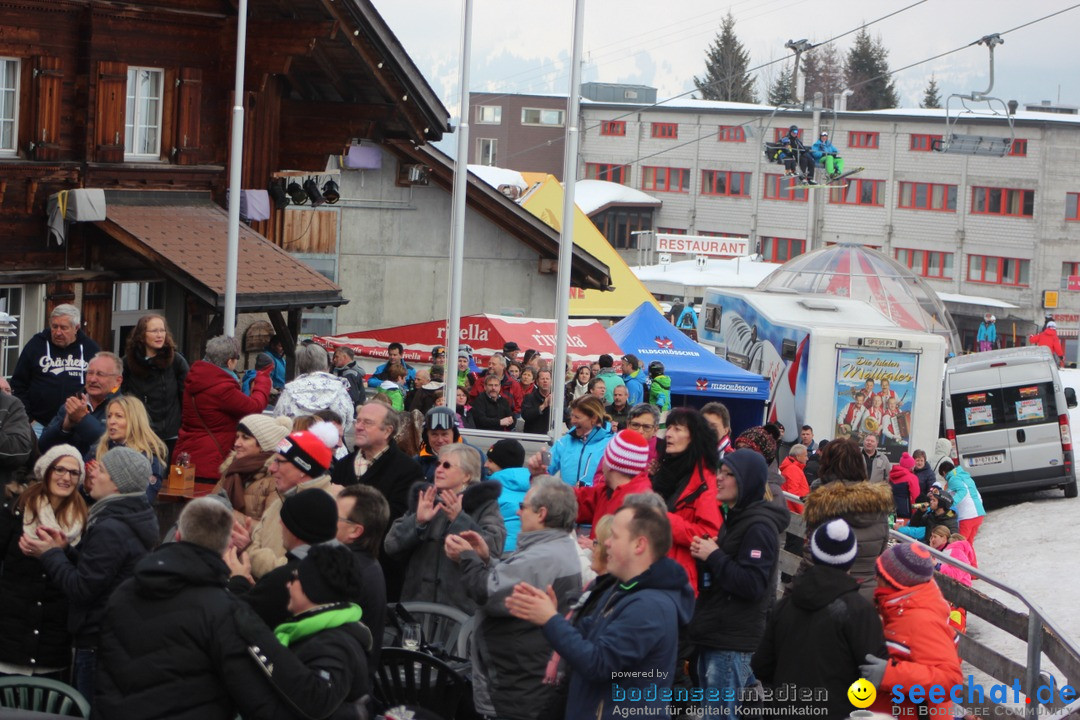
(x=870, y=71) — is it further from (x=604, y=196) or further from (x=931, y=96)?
(x=604, y=196)

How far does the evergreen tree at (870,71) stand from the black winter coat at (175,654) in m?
109

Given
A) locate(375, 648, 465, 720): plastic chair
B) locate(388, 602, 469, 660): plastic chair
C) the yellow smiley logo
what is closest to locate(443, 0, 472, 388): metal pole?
locate(388, 602, 469, 660): plastic chair

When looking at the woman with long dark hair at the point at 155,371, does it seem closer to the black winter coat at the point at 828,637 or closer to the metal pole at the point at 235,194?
the metal pole at the point at 235,194

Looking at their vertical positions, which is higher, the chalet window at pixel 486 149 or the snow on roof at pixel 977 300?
the chalet window at pixel 486 149

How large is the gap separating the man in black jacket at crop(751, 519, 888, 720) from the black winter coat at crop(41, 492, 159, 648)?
303 cm

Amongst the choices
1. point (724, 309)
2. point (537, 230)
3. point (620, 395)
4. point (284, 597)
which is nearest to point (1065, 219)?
point (724, 309)

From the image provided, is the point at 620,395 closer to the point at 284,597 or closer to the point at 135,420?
the point at 135,420

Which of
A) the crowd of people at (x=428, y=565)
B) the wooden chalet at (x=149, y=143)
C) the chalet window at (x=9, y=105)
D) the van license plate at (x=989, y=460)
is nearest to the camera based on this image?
the crowd of people at (x=428, y=565)

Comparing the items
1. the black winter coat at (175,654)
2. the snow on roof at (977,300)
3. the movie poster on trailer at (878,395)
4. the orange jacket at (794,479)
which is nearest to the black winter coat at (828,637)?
the black winter coat at (175,654)

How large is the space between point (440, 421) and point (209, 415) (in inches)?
79.2

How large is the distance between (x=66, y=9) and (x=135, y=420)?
31.0ft

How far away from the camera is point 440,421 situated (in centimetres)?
953

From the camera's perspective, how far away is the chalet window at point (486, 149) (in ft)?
310

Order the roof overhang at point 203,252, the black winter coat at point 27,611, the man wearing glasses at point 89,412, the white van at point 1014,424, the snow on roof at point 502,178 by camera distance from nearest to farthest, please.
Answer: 1. the black winter coat at point 27,611
2. the man wearing glasses at point 89,412
3. the roof overhang at point 203,252
4. the white van at point 1014,424
5. the snow on roof at point 502,178
